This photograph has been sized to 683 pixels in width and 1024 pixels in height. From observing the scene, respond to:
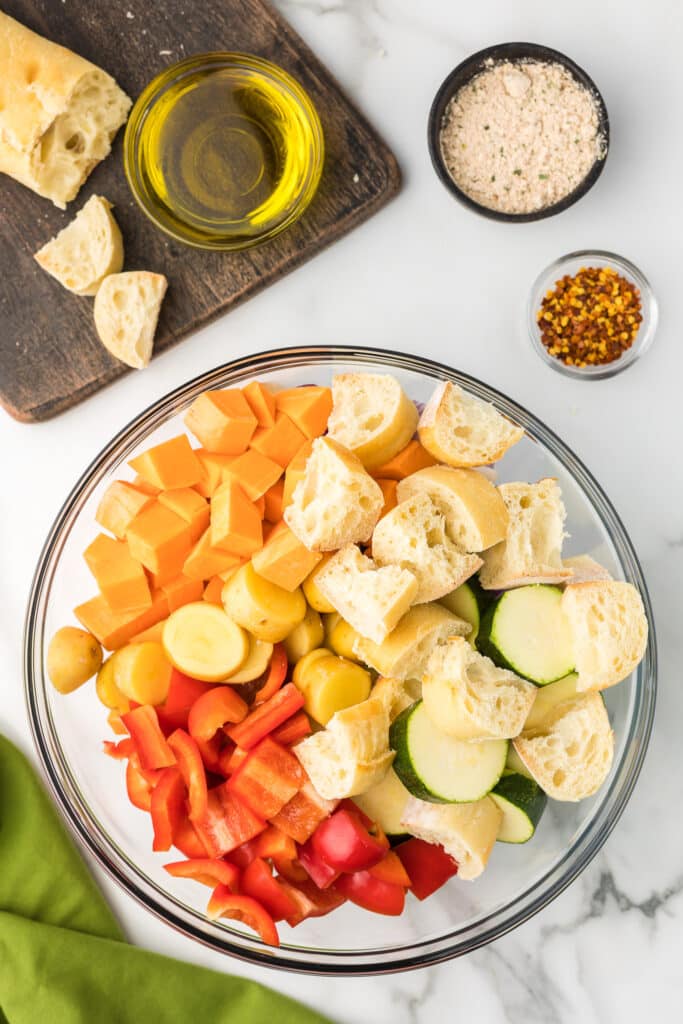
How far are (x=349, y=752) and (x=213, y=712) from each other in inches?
9.0

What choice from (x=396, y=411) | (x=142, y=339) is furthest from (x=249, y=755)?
(x=142, y=339)

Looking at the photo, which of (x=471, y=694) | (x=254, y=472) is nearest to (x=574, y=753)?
(x=471, y=694)

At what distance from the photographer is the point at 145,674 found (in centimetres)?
147

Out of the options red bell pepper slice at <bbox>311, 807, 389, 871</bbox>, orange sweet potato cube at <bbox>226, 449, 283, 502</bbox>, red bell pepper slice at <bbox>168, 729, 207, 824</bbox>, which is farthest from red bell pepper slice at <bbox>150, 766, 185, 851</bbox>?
orange sweet potato cube at <bbox>226, 449, 283, 502</bbox>

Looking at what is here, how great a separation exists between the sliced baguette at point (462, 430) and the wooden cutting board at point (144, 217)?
50cm

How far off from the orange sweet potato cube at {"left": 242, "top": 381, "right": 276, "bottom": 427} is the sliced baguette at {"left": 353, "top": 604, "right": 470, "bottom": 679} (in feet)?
1.27

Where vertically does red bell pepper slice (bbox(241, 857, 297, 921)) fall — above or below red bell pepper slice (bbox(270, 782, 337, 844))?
below

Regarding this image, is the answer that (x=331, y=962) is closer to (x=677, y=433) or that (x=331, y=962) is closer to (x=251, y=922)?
(x=251, y=922)

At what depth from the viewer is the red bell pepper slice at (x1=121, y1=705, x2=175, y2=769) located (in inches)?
56.3

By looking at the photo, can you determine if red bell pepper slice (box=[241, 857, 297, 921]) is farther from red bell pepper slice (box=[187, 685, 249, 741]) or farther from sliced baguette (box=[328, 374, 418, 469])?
sliced baguette (box=[328, 374, 418, 469])

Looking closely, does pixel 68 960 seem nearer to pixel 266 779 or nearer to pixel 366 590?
pixel 266 779

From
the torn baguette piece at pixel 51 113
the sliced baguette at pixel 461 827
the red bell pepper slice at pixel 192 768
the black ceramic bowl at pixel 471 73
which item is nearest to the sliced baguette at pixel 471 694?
the sliced baguette at pixel 461 827

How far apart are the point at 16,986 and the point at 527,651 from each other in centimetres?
121

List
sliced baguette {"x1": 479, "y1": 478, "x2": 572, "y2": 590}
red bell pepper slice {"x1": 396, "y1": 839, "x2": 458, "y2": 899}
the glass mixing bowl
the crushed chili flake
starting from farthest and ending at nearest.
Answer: the crushed chili flake, the glass mixing bowl, red bell pepper slice {"x1": 396, "y1": 839, "x2": 458, "y2": 899}, sliced baguette {"x1": 479, "y1": 478, "x2": 572, "y2": 590}
